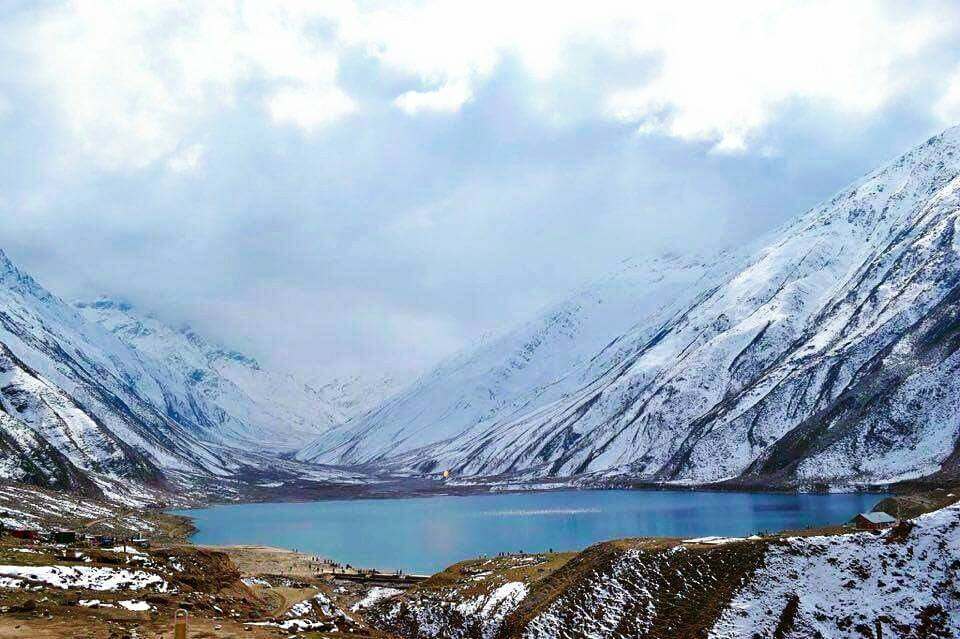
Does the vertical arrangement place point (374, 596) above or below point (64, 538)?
below

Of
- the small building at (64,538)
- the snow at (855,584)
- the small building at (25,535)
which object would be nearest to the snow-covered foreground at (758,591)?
the snow at (855,584)

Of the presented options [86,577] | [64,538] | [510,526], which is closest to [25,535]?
[64,538]

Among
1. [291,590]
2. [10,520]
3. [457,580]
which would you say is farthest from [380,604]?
[10,520]

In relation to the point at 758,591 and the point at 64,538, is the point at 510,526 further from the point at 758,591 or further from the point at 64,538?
the point at 758,591

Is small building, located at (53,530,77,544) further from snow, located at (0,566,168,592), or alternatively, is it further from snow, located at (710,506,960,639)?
snow, located at (710,506,960,639)

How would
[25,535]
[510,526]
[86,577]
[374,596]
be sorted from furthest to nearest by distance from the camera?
[510,526], [374,596], [25,535], [86,577]

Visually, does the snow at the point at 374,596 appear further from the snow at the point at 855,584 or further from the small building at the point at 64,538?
the snow at the point at 855,584

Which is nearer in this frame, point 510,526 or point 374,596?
point 374,596

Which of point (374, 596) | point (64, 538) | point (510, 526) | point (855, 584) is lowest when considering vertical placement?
point (855, 584)

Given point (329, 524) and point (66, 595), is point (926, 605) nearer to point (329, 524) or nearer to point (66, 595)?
point (66, 595)
